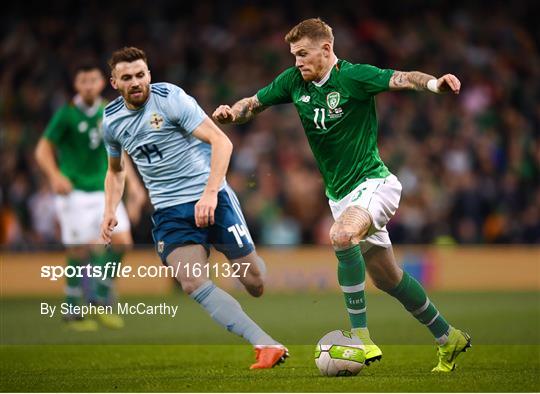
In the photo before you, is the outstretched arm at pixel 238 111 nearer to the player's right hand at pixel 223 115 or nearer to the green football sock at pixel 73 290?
the player's right hand at pixel 223 115

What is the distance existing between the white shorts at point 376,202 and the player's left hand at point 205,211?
921 mm

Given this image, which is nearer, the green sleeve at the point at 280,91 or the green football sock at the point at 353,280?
the green football sock at the point at 353,280

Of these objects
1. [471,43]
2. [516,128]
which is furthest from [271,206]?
[471,43]

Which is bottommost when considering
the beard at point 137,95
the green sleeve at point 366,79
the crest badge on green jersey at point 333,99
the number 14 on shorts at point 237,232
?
the number 14 on shorts at point 237,232

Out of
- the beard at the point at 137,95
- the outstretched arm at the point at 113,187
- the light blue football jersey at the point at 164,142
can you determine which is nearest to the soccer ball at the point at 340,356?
the light blue football jersey at the point at 164,142

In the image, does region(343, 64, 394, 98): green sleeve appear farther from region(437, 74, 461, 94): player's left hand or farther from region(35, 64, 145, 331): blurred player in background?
region(35, 64, 145, 331): blurred player in background

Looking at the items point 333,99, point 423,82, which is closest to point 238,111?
point 333,99

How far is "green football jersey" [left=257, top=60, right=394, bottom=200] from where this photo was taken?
286 inches

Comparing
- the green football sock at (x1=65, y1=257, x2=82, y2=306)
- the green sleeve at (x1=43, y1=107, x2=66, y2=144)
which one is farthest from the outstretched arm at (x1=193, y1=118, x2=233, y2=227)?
the green sleeve at (x1=43, y1=107, x2=66, y2=144)

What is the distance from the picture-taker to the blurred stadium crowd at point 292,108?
17.2 metres

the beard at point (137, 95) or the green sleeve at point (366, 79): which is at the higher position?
the green sleeve at point (366, 79)

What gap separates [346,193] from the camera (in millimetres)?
7391

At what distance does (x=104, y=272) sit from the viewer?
35.3 ft

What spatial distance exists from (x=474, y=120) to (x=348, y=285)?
12.5 metres
